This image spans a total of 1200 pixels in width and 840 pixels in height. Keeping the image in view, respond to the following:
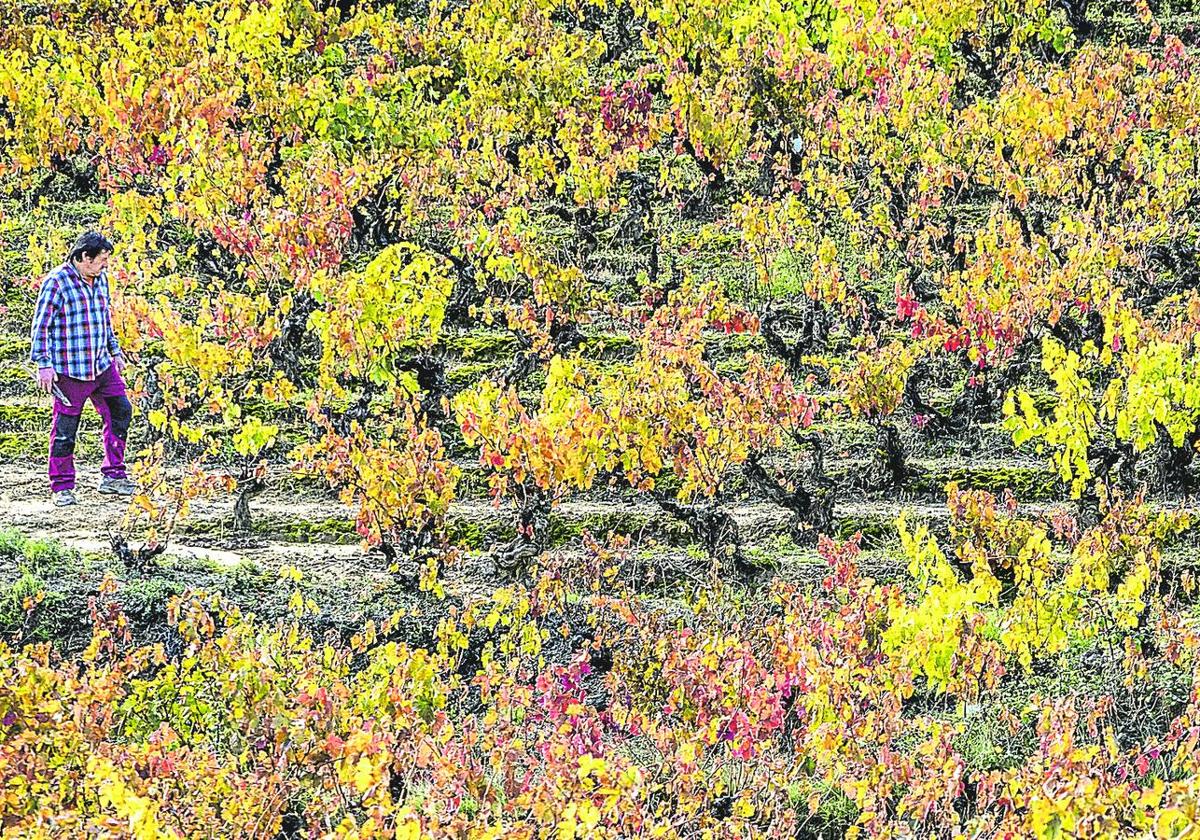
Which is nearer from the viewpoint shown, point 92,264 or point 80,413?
point 92,264

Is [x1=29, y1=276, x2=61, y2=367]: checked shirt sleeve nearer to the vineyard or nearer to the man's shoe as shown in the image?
the vineyard

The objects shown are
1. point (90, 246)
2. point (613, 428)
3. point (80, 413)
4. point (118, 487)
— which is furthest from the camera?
point (118, 487)

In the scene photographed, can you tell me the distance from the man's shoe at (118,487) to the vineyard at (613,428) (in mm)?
107

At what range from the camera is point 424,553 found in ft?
22.5

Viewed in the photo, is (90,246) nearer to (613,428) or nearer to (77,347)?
(77,347)

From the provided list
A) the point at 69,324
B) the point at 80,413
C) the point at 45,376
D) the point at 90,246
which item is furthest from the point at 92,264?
the point at 80,413

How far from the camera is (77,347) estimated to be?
689 cm

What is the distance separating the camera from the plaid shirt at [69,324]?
6.81 meters

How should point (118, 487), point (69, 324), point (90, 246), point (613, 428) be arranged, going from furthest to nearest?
1. point (118, 487)
2. point (69, 324)
3. point (90, 246)
4. point (613, 428)

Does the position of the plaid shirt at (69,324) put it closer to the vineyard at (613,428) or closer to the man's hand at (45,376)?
the man's hand at (45,376)

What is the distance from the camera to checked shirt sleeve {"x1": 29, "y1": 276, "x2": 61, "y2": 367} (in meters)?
6.79

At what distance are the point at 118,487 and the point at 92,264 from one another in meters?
1.25

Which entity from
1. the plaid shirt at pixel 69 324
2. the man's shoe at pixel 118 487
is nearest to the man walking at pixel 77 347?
the plaid shirt at pixel 69 324

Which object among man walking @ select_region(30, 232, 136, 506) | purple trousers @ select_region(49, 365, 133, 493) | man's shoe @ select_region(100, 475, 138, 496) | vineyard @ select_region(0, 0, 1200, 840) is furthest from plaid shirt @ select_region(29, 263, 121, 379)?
man's shoe @ select_region(100, 475, 138, 496)
